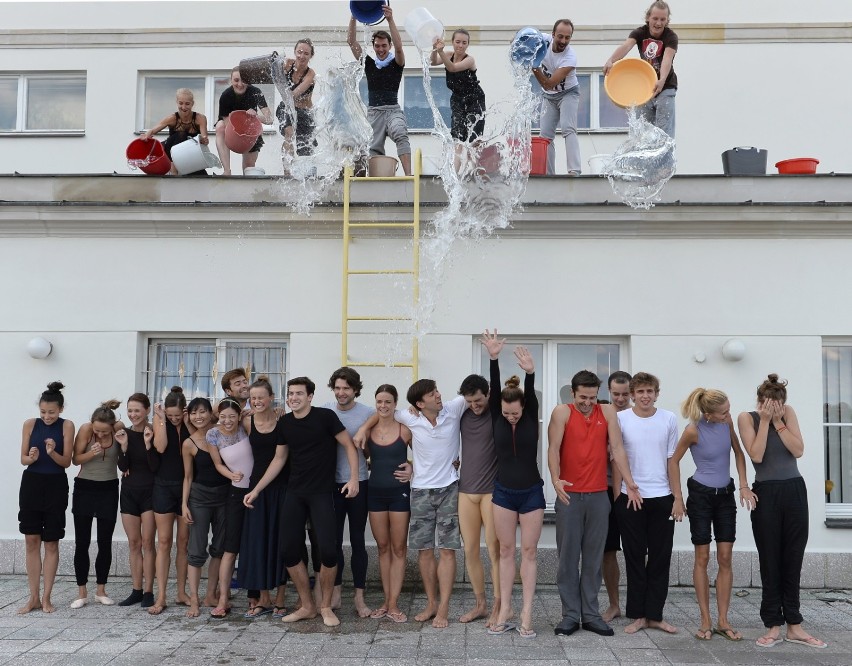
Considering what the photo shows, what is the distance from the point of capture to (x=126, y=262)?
28.6 feet

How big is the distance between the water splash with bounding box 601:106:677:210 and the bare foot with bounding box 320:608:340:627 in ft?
15.0

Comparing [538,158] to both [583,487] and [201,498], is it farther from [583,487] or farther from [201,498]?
[201,498]

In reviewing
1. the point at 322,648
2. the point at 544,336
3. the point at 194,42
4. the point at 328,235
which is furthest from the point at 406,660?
the point at 194,42

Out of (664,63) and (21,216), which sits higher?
(664,63)

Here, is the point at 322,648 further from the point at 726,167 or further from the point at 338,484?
the point at 726,167

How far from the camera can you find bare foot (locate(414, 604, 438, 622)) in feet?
22.6

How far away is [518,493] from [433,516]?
75 centimetres

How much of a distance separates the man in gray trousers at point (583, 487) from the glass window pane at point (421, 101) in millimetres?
5667

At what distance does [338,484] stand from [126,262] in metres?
3.38

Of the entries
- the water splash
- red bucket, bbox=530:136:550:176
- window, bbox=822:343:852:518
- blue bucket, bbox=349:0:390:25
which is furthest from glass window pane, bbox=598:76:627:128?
window, bbox=822:343:852:518

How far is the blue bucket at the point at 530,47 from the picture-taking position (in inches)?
372

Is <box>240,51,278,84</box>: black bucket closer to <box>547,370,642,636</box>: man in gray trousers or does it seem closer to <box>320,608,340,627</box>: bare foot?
<box>547,370,642,636</box>: man in gray trousers

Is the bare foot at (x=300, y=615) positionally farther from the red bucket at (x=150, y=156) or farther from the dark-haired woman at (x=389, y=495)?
the red bucket at (x=150, y=156)

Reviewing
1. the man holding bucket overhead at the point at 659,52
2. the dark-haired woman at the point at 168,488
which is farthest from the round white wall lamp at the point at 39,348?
the man holding bucket overhead at the point at 659,52
